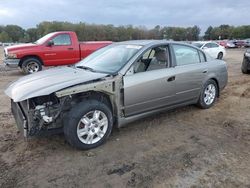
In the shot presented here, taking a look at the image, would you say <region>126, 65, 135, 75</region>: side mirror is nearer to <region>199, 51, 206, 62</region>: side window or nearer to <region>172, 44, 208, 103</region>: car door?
<region>172, 44, 208, 103</region>: car door

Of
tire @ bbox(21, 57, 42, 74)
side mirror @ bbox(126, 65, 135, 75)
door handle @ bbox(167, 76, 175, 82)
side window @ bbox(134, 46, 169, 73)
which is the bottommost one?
tire @ bbox(21, 57, 42, 74)

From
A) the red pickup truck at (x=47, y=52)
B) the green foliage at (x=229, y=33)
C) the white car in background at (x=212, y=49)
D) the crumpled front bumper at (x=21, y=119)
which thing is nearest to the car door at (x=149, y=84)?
the crumpled front bumper at (x=21, y=119)

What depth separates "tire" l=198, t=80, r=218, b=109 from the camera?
19.8 ft

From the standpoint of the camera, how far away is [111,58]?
5.07 meters

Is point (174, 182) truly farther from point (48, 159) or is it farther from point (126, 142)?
point (48, 159)

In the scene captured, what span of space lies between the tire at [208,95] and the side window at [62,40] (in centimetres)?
781

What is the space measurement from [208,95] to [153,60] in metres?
1.88

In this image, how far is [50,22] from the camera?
66.0 m

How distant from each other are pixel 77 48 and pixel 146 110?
836 cm

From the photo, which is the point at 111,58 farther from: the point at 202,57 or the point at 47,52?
the point at 47,52

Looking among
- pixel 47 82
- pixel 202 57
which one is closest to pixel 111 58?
pixel 47 82

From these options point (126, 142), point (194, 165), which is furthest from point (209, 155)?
point (126, 142)

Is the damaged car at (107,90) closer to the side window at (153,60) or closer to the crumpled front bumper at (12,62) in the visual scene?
the side window at (153,60)

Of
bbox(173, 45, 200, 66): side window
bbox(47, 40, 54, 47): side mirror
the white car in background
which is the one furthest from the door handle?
the white car in background
